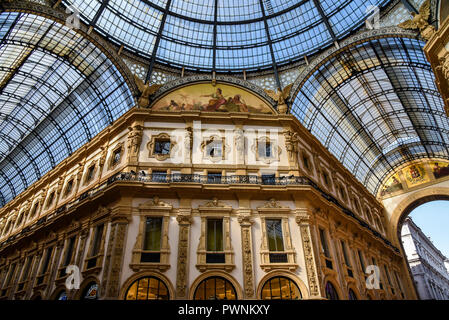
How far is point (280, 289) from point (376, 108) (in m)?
29.8

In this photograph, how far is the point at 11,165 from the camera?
43.8m

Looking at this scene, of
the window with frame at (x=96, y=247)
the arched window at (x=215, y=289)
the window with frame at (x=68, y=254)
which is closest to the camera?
the arched window at (x=215, y=289)

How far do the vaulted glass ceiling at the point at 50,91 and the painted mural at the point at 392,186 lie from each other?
132 feet

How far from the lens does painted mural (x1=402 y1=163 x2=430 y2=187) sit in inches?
1743

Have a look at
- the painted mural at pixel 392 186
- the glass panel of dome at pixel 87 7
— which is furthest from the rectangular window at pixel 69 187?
the painted mural at pixel 392 186

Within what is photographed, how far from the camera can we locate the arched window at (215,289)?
1819 centimetres

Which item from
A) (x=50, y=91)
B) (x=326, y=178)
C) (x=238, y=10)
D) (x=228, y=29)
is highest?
(x=238, y=10)

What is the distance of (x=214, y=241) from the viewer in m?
19.9

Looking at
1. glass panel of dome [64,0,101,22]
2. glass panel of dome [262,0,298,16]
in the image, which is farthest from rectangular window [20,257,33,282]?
glass panel of dome [262,0,298,16]

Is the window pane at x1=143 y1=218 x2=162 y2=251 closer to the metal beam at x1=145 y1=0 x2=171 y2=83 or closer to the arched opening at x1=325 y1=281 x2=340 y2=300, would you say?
the arched opening at x1=325 y1=281 x2=340 y2=300

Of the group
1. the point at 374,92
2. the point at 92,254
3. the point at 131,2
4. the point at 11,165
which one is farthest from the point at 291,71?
the point at 11,165

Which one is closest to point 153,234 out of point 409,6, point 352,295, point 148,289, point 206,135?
point 148,289

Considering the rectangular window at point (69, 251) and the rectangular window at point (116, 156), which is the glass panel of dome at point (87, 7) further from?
the rectangular window at point (69, 251)

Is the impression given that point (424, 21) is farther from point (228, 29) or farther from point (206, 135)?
point (228, 29)
